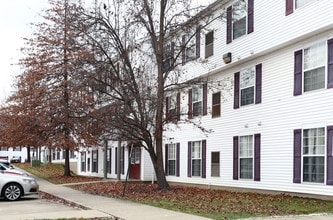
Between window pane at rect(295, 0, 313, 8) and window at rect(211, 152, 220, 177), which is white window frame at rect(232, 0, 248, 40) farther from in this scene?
window at rect(211, 152, 220, 177)

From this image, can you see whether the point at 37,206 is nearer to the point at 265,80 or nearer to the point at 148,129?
the point at 148,129

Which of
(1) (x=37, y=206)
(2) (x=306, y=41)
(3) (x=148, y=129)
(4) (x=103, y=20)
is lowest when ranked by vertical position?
(1) (x=37, y=206)

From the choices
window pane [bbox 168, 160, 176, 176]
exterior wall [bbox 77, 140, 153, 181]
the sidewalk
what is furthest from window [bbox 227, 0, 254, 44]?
exterior wall [bbox 77, 140, 153, 181]

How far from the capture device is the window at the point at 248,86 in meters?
19.0

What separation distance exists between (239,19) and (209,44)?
8.98 feet

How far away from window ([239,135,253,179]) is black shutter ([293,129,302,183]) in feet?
9.64

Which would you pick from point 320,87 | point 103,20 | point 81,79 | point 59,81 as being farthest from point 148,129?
point 59,81

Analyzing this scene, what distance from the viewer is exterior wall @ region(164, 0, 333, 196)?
51.2ft

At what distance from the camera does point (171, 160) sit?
26.7m

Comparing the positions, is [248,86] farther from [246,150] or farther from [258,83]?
[246,150]

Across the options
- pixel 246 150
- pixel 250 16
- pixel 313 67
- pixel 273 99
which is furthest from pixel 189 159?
pixel 313 67

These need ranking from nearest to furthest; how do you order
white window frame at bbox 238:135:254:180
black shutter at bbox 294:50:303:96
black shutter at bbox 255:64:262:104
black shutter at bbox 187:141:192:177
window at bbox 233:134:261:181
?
black shutter at bbox 294:50:303:96 → window at bbox 233:134:261:181 → black shutter at bbox 255:64:262:104 → white window frame at bbox 238:135:254:180 → black shutter at bbox 187:141:192:177

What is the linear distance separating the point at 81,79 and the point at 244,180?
309 inches

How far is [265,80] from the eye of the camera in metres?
18.6
